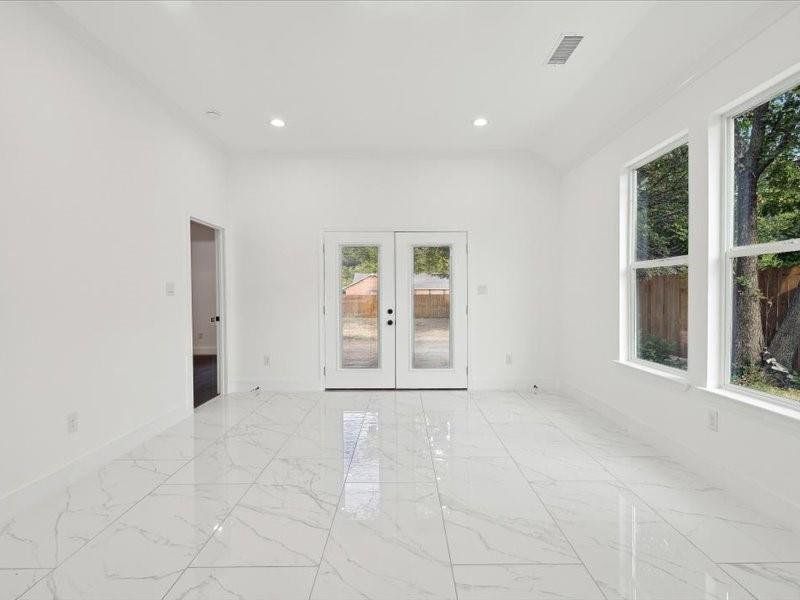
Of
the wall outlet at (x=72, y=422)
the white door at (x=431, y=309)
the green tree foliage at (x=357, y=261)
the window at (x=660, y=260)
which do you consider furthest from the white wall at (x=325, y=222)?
the wall outlet at (x=72, y=422)

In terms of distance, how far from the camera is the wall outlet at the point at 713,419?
2736 millimetres

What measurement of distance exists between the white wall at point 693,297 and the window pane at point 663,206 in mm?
178

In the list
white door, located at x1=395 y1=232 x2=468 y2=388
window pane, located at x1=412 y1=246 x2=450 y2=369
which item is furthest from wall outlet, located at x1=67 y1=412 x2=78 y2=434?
window pane, located at x1=412 y1=246 x2=450 y2=369

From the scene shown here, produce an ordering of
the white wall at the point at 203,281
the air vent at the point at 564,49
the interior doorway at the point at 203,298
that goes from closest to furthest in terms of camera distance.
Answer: the air vent at the point at 564,49, the interior doorway at the point at 203,298, the white wall at the point at 203,281

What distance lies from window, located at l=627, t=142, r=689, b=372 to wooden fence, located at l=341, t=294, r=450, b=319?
2.09 m

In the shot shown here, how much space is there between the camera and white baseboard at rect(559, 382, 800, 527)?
224 centimetres

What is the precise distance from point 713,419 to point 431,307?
310cm

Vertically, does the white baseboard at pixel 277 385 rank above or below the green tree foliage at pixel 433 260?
below

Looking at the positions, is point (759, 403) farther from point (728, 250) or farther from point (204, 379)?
point (204, 379)

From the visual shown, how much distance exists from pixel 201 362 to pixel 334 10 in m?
6.29

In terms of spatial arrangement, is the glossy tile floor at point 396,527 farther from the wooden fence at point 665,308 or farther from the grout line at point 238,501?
the wooden fence at point 665,308

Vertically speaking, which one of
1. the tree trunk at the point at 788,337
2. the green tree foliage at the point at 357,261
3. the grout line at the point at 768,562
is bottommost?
the grout line at the point at 768,562

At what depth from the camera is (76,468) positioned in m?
2.80

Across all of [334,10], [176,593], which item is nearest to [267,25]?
[334,10]
